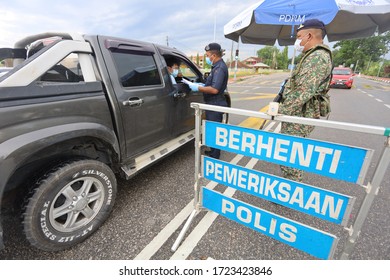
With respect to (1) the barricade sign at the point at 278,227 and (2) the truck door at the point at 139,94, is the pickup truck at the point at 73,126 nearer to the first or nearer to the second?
(2) the truck door at the point at 139,94

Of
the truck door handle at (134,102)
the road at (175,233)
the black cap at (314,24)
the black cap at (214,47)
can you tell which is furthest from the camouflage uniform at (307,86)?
the truck door handle at (134,102)

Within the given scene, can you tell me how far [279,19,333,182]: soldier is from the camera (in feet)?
6.84

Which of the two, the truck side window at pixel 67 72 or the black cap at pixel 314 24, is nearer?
the truck side window at pixel 67 72

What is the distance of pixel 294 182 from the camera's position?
5.00 ft

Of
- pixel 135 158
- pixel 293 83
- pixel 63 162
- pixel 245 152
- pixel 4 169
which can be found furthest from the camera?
Result: pixel 135 158

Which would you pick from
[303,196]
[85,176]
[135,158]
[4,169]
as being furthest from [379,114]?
[4,169]

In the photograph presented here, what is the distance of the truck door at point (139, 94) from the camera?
7.09ft

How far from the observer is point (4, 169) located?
1327 millimetres

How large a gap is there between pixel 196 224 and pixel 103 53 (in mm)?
2042

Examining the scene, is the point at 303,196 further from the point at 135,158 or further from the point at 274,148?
the point at 135,158

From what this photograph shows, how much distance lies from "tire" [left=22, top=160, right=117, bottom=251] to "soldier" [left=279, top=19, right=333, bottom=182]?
2130mm

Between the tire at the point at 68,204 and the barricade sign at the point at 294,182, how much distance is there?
34.2 inches

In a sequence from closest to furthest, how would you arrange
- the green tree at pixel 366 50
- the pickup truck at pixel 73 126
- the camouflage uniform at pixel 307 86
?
the pickup truck at pixel 73 126 < the camouflage uniform at pixel 307 86 < the green tree at pixel 366 50

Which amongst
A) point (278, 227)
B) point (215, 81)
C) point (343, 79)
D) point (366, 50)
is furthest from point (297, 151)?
point (366, 50)
